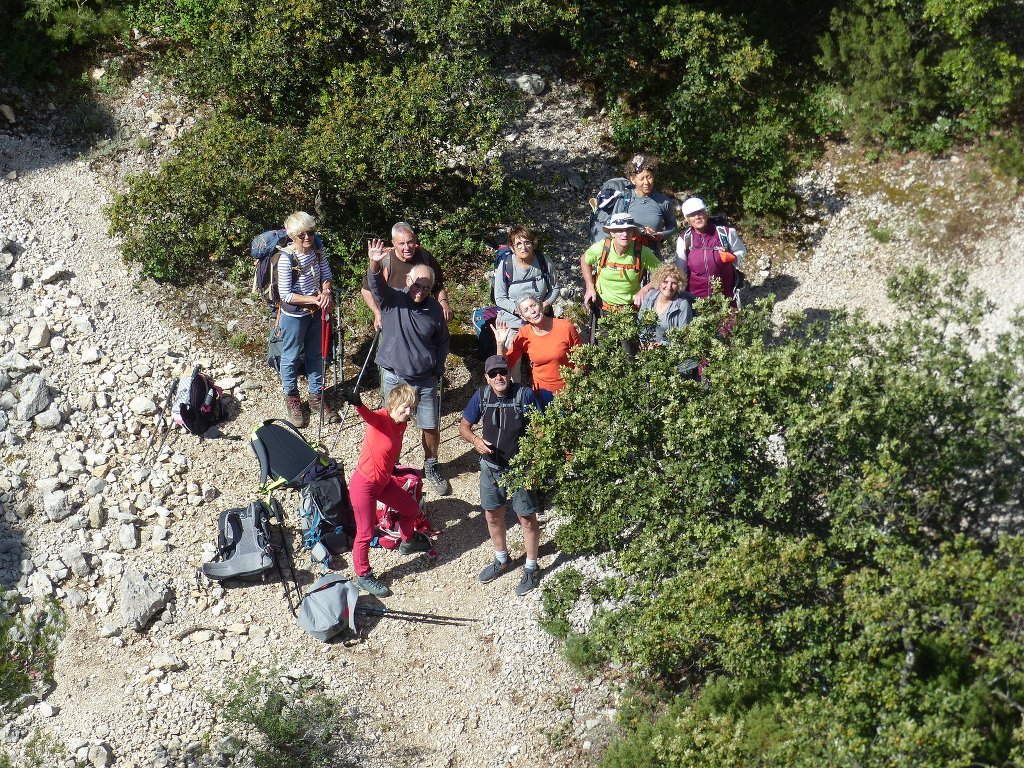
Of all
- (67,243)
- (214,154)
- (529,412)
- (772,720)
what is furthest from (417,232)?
(772,720)

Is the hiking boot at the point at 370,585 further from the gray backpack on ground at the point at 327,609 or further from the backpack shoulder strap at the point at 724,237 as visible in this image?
the backpack shoulder strap at the point at 724,237

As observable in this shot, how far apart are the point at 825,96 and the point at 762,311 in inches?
275

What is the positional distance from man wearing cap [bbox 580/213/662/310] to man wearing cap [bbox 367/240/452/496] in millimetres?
1620

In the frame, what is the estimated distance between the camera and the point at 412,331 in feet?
29.0

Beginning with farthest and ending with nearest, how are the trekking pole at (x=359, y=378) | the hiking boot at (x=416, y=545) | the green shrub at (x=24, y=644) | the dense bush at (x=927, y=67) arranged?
the dense bush at (x=927, y=67) < the trekking pole at (x=359, y=378) < the hiking boot at (x=416, y=545) < the green shrub at (x=24, y=644)

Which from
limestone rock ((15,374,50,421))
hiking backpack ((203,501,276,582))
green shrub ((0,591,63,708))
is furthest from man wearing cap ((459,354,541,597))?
limestone rock ((15,374,50,421))

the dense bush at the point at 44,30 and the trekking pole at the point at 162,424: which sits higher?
the dense bush at the point at 44,30

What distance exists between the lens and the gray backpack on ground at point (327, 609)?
27.1ft

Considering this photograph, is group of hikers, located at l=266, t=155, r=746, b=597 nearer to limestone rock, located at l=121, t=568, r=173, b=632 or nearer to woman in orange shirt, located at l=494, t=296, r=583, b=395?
woman in orange shirt, located at l=494, t=296, r=583, b=395

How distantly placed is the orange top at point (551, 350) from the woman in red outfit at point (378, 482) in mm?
1163

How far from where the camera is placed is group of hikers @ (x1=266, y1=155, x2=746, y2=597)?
319 inches

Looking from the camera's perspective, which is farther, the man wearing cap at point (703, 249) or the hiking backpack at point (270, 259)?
the man wearing cap at point (703, 249)

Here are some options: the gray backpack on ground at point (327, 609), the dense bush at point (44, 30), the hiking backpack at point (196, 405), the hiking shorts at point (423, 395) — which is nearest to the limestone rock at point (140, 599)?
the gray backpack on ground at point (327, 609)

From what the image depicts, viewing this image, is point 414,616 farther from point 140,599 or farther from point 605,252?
point 605,252
